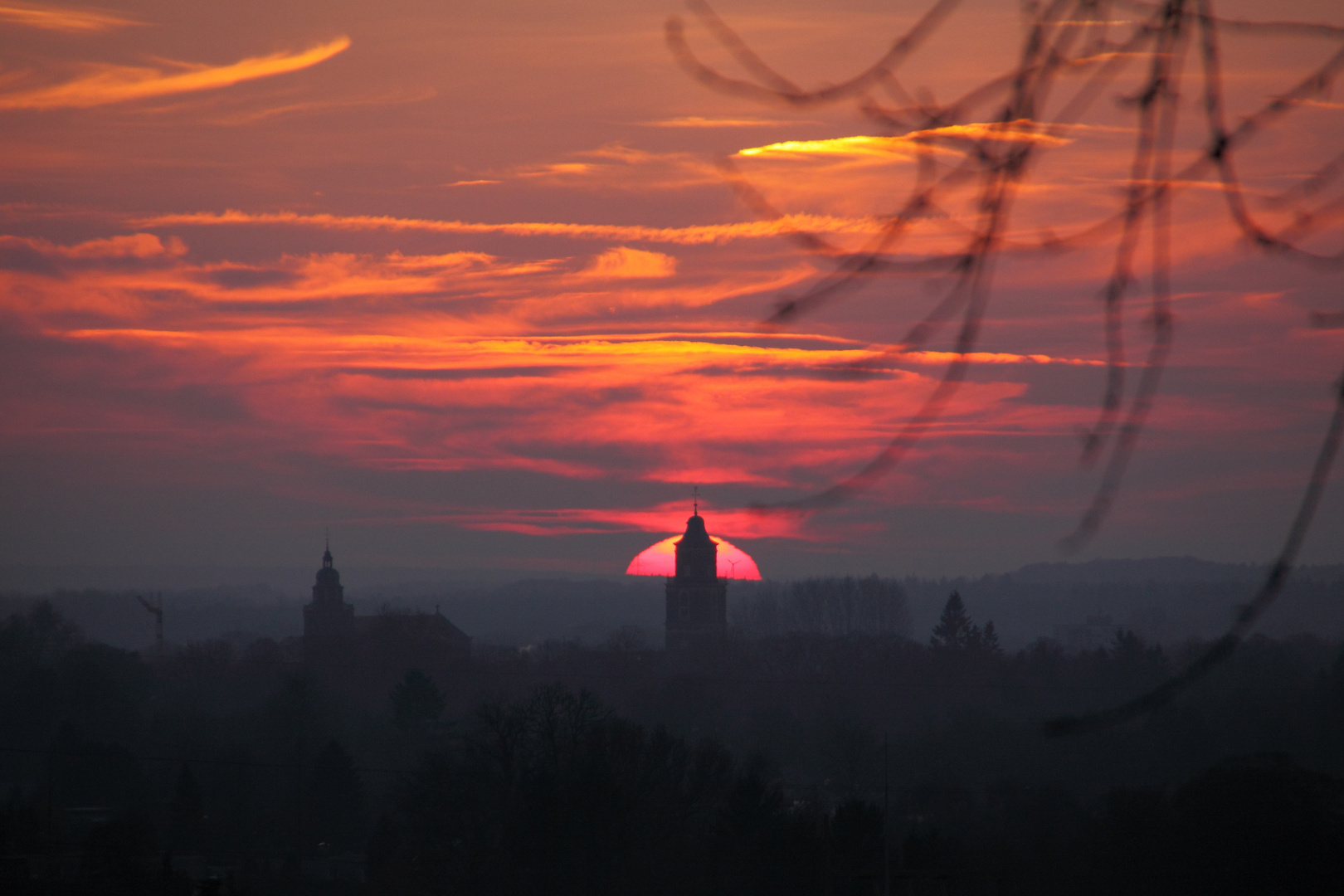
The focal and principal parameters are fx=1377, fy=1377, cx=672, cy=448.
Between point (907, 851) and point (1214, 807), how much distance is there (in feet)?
19.2

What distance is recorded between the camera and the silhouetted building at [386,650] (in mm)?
90000

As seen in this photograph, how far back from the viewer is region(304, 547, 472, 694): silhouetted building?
295 ft

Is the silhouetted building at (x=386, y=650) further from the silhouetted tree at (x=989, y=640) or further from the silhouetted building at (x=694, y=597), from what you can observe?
the silhouetted tree at (x=989, y=640)

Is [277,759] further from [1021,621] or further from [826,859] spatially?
[1021,621]

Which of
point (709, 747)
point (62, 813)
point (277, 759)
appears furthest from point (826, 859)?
point (277, 759)

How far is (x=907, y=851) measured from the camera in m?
26.6

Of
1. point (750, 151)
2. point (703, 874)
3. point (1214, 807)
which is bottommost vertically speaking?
point (703, 874)

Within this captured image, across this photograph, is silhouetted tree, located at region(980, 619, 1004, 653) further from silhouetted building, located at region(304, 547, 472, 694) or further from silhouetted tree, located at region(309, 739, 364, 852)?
silhouetted tree, located at region(309, 739, 364, 852)

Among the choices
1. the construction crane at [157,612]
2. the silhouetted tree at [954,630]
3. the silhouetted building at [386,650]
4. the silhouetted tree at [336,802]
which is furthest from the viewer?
the construction crane at [157,612]

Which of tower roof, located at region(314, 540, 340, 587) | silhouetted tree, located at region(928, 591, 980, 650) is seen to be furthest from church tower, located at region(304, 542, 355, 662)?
silhouetted tree, located at region(928, 591, 980, 650)

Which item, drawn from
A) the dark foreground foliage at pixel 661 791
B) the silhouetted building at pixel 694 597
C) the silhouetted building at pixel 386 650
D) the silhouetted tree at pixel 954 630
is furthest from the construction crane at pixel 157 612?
the silhouetted tree at pixel 954 630

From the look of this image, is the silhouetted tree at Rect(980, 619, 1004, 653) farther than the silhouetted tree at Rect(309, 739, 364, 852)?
Yes

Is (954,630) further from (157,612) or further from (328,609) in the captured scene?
(157,612)

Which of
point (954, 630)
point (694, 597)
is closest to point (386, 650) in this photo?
point (694, 597)
